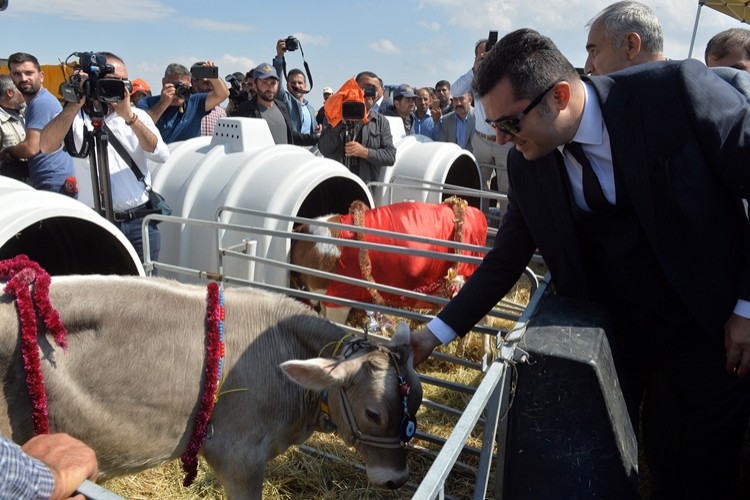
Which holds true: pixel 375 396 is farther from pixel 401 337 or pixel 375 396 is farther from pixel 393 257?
pixel 393 257

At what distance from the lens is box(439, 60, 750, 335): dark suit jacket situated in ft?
5.74

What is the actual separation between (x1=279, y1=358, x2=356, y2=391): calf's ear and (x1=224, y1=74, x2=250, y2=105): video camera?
6401 mm

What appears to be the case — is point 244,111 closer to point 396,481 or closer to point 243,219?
point 243,219

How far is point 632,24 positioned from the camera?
2828mm

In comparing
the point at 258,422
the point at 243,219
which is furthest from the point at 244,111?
the point at 258,422

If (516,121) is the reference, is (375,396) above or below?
below

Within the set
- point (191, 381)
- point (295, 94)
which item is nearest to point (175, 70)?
point (295, 94)

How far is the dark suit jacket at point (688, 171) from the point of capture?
175 centimetres

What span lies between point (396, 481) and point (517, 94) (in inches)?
59.3

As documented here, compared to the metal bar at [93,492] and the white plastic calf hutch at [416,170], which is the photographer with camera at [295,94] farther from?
the metal bar at [93,492]

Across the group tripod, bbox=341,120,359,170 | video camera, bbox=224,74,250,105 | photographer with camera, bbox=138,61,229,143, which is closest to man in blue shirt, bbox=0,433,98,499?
photographer with camera, bbox=138,61,229,143

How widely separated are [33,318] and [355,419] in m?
1.16

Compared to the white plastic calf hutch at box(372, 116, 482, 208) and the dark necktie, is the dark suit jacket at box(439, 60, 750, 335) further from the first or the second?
the white plastic calf hutch at box(372, 116, 482, 208)

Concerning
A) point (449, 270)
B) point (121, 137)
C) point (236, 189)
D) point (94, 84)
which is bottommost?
point (449, 270)
